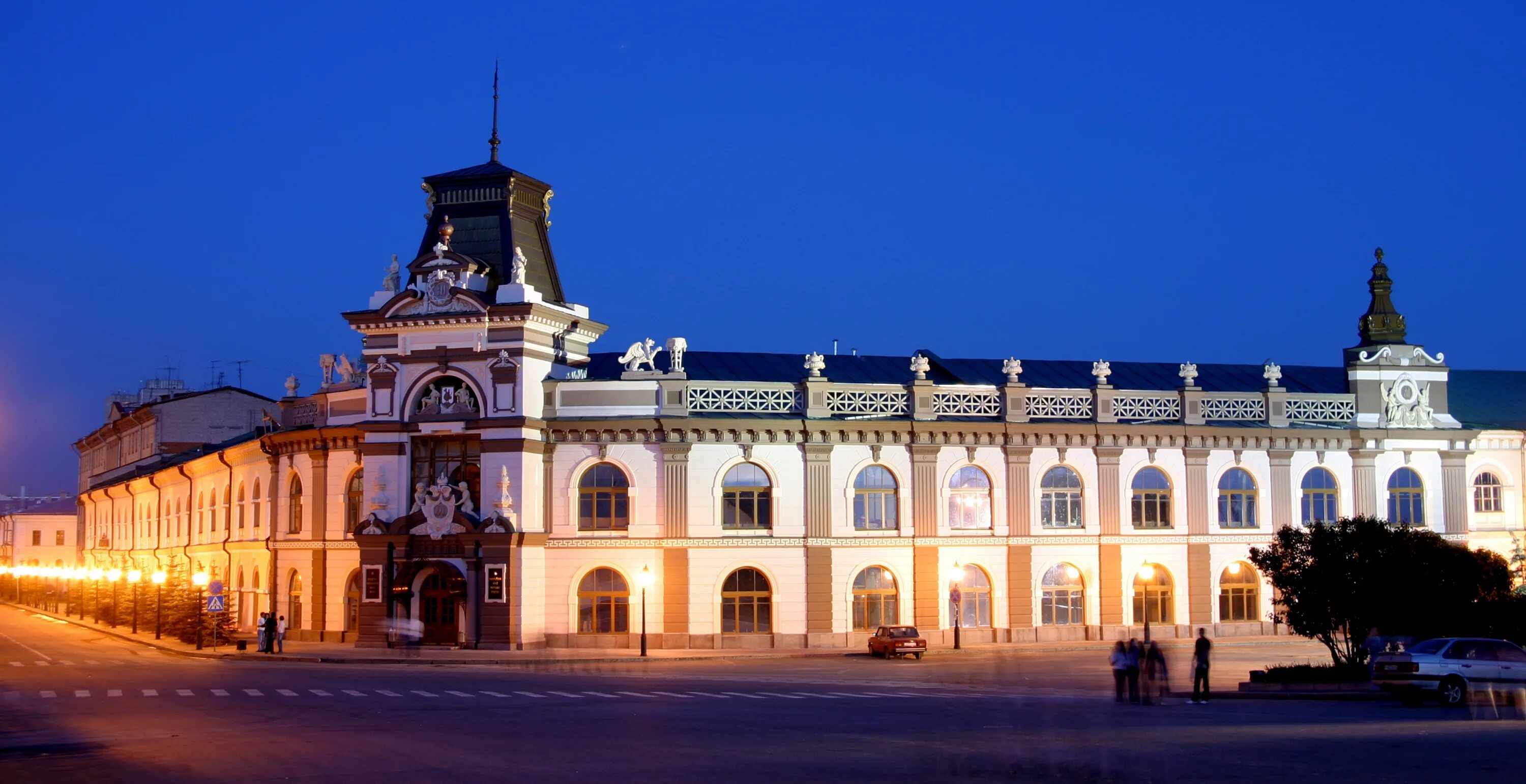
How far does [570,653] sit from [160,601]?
23094 mm

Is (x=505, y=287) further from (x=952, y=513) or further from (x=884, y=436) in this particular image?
(x=952, y=513)

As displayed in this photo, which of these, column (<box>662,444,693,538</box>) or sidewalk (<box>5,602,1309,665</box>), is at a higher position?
column (<box>662,444,693,538</box>)

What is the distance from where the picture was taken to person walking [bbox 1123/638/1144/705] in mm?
31688

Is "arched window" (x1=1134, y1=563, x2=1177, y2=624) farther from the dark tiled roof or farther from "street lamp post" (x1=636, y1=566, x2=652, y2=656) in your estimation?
"street lamp post" (x1=636, y1=566, x2=652, y2=656)

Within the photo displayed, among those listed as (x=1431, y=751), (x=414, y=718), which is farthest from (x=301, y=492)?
(x=1431, y=751)

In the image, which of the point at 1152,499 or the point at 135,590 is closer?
the point at 1152,499

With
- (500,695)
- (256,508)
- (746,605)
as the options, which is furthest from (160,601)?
(500,695)

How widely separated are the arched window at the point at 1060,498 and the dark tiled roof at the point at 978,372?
4.94m

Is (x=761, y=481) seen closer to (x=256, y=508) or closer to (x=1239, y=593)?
(x=1239, y=593)

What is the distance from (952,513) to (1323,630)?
19.6 m

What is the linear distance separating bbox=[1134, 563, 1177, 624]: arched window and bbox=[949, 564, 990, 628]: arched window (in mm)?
6066

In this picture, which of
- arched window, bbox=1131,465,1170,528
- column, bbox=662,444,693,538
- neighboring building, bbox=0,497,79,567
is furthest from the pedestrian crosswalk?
neighboring building, bbox=0,497,79,567

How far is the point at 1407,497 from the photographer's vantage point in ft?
196

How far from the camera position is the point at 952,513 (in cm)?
5500
